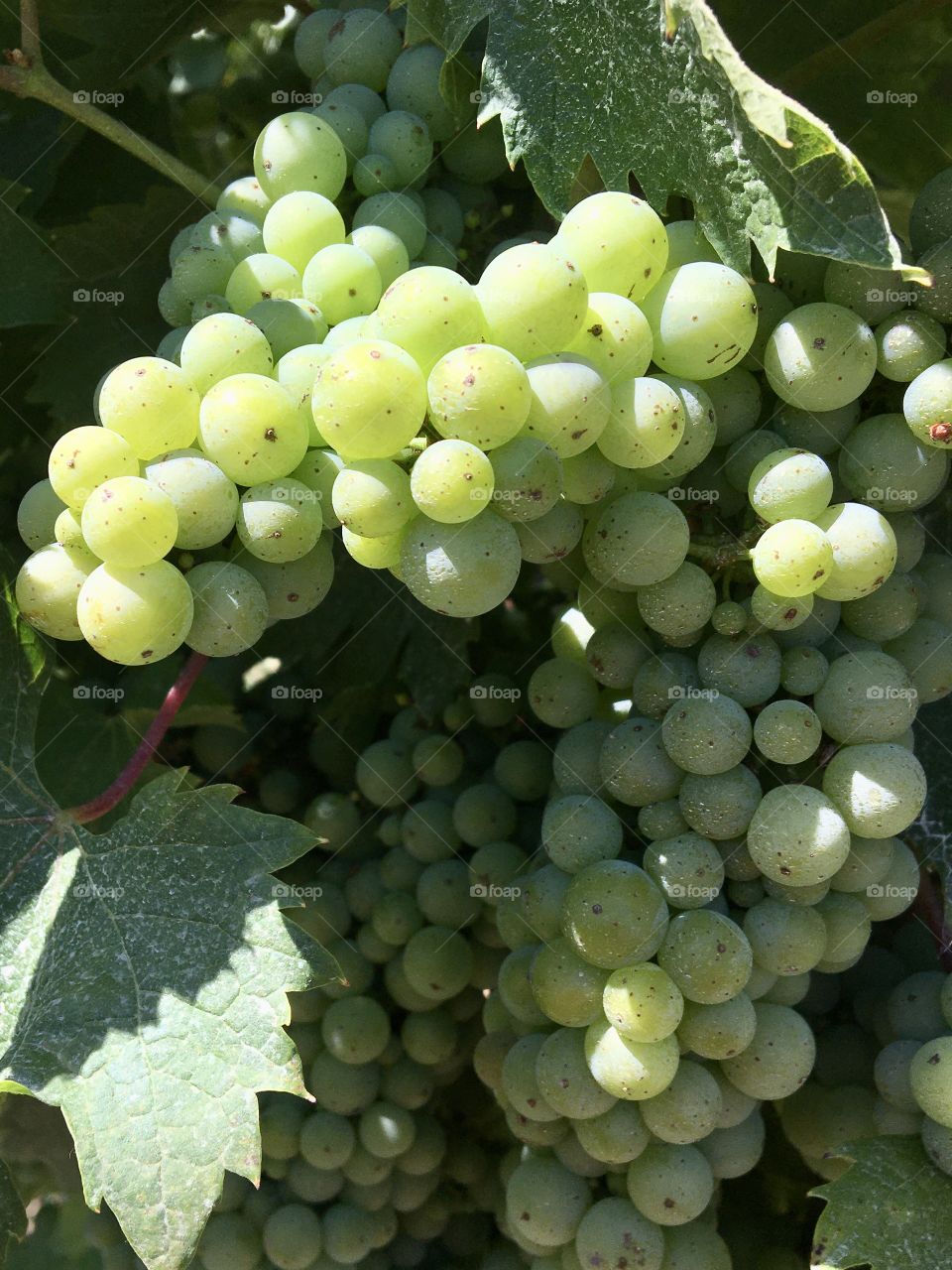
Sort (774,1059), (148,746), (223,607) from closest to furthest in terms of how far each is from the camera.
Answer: (223,607) → (774,1059) → (148,746)

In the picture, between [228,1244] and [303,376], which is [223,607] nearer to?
[303,376]

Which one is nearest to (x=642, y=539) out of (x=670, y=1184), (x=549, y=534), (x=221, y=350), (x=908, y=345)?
(x=549, y=534)

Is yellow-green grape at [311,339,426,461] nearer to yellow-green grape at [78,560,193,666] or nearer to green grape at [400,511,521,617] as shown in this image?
green grape at [400,511,521,617]

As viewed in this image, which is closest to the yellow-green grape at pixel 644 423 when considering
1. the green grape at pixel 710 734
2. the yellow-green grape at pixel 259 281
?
the green grape at pixel 710 734

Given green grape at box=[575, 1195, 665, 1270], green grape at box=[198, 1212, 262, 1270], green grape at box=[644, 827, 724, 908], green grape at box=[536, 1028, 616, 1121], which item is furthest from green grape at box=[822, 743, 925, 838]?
green grape at box=[198, 1212, 262, 1270]

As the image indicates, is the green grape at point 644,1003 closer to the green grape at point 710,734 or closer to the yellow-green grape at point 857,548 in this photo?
the green grape at point 710,734

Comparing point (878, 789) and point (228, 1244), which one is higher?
point (878, 789)
